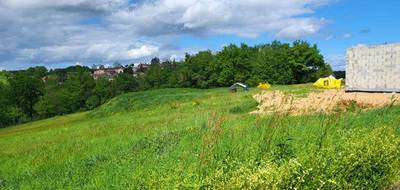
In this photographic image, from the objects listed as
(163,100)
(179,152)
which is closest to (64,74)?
(163,100)

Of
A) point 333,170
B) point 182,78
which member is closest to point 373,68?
point 333,170

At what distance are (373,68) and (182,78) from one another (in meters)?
80.6

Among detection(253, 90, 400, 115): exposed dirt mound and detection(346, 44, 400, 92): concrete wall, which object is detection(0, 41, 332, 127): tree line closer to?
detection(346, 44, 400, 92): concrete wall

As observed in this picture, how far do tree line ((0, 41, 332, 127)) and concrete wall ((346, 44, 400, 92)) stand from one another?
199ft

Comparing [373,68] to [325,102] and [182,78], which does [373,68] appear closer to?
[325,102]

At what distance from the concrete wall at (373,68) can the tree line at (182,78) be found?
199 ft

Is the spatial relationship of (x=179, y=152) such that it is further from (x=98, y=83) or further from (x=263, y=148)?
(x=98, y=83)

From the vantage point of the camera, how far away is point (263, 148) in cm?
806

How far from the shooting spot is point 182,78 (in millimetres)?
112562

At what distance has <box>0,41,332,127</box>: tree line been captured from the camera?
9756 centimetres

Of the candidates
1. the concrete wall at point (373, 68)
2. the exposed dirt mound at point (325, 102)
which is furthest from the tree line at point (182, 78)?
the exposed dirt mound at point (325, 102)

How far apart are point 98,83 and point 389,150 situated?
4775 inches

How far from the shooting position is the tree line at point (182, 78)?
320 feet

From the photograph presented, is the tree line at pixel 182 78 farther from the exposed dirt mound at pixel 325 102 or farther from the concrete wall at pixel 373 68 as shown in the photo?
the exposed dirt mound at pixel 325 102
